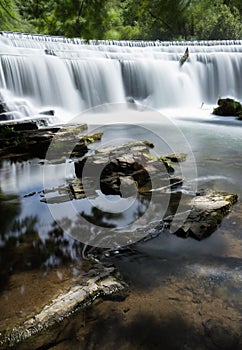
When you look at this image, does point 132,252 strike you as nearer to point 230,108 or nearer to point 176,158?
point 176,158

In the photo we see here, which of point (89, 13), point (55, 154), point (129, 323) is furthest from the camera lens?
point (55, 154)

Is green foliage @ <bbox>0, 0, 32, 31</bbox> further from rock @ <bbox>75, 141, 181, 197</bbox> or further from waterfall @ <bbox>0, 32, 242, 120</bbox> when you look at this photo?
waterfall @ <bbox>0, 32, 242, 120</bbox>

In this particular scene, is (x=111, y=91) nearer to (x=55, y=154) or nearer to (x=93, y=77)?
(x=93, y=77)

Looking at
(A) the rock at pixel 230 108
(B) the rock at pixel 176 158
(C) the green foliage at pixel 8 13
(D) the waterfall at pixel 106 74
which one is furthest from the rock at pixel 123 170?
(A) the rock at pixel 230 108

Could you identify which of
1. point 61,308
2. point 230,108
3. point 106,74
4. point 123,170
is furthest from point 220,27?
point 61,308

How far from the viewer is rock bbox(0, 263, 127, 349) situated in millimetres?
1854

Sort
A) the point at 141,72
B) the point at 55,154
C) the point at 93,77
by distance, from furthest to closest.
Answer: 1. the point at 141,72
2. the point at 93,77
3. the point at 55,154

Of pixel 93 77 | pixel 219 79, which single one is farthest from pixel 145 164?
pixel 219 79

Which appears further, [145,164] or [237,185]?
[145,164]

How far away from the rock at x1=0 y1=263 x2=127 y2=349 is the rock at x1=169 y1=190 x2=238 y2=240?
3.31 ft

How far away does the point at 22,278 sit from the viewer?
2477 mm

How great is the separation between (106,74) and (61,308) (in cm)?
1467

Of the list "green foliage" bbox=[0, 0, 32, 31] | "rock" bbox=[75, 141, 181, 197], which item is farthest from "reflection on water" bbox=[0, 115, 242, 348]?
"green foliage" bbox=[0, 0, 32, 31]

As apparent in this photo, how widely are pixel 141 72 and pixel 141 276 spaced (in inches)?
616
